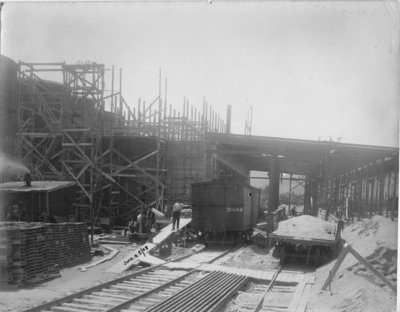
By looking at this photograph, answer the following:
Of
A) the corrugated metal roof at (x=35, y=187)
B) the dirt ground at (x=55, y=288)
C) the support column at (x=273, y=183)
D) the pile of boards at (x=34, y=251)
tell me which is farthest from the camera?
the support column at (x=273, y=183)

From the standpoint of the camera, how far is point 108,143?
24.9 meters

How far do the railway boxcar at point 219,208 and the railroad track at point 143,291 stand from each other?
5368 mm

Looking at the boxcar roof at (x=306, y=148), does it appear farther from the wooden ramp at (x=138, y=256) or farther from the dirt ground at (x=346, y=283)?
the wooden ramp at (x=138, y=256)

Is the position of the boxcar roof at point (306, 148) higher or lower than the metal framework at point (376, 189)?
higher

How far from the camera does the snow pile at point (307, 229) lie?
550 inches

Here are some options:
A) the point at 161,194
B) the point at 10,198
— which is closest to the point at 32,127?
the point at 10,198

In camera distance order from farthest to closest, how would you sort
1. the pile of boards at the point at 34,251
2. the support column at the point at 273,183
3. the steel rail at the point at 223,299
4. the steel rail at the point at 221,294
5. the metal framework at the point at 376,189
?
the support column at the point at 273,183
the metal framework at the point at 376,189
the pile of boards at the point at 34,251
the steel rail at the point at 221,294
the steel rail at the point at 223,299

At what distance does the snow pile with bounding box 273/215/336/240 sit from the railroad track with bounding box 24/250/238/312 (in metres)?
3.36

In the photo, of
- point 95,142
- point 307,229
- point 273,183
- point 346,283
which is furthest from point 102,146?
point 346,283

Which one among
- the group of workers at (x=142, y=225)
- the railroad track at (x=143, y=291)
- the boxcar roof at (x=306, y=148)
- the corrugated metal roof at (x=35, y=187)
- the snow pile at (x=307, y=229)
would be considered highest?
the boxcar roof at (x=306, y=148)

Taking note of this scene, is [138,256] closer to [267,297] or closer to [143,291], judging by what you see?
[143,291]

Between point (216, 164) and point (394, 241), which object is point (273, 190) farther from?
point (394, 241)

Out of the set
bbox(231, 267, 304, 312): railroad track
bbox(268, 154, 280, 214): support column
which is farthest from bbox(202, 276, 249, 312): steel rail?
bbox(268, 154, 280, 214): support column

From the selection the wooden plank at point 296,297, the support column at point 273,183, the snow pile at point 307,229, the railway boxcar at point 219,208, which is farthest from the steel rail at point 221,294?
the support column at point 273,183
